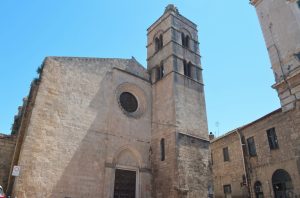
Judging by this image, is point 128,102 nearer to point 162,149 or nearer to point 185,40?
point 162,149

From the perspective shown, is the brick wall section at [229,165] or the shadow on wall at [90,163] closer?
the shadow on wall at [90,163]

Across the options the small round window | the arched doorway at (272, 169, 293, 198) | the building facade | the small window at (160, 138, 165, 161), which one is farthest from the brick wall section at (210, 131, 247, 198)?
the small round window

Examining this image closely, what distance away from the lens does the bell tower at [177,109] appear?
14336mm

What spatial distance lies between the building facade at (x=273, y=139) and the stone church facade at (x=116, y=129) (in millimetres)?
3775

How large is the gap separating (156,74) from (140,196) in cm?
826

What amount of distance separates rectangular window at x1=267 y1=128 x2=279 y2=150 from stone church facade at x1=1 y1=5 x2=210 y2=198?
13.2ft

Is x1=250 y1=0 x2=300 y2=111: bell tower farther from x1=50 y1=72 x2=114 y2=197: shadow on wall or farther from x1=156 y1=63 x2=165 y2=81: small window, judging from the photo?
x1=50 y1=72 x2=114 y2=197: shadow on wall

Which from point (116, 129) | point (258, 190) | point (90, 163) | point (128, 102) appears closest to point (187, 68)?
point (128, 102)

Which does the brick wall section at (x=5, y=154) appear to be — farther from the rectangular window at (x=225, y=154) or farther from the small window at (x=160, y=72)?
the rectangular window at (x=225, y=154)

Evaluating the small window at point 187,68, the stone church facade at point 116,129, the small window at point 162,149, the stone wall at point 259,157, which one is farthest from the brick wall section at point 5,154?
the stone wall at point 259,157

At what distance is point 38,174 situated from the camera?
11.4m

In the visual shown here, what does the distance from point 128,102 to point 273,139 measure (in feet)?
30.5

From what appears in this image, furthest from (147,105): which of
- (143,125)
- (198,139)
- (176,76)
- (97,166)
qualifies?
(97,166)

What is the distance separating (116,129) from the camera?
14844 millimetres
